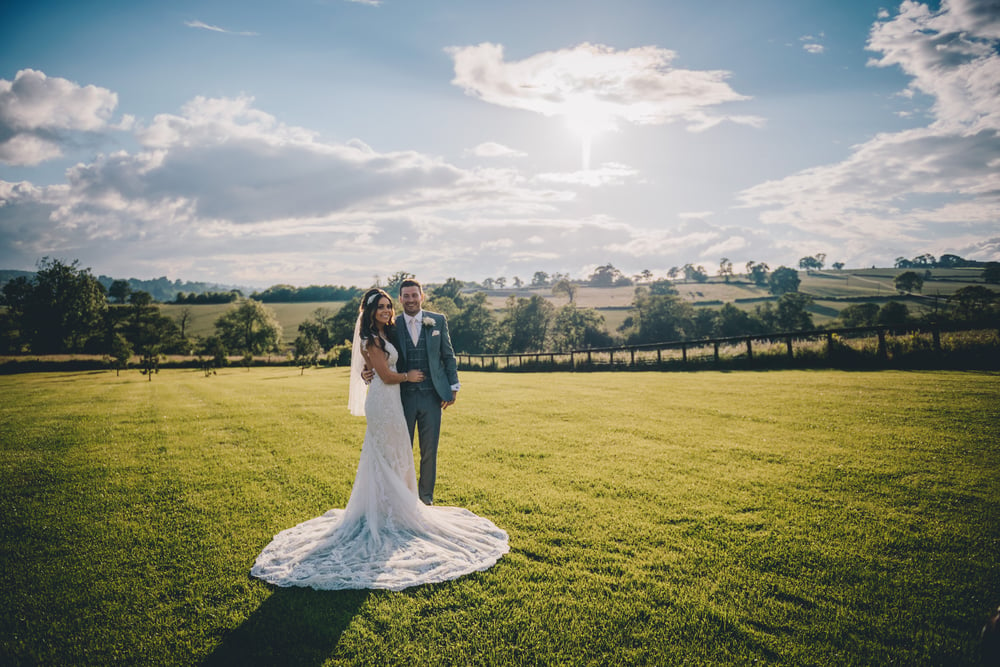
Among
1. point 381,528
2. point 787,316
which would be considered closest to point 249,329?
point 381,528

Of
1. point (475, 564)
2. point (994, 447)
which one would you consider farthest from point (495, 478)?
point (994, 447)

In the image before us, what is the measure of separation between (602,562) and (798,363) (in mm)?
18999

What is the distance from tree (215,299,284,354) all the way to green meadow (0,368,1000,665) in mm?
68877

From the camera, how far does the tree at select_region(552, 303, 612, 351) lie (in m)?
79.4

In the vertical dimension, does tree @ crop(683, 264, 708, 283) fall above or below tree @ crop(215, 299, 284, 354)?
above

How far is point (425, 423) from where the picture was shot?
6043 mm

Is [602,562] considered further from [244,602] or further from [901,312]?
[901,312]

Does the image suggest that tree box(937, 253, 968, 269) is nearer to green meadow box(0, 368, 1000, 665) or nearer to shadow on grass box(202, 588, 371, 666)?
green meadow box(0, 368, 1000, 665)

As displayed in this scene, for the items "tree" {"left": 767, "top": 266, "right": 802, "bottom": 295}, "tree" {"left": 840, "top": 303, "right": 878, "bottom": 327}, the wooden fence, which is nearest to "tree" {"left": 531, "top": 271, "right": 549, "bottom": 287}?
"tree" {"left": 767, "top": 266, "right": 802, "bottom": 295}

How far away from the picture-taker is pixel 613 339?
80.9m

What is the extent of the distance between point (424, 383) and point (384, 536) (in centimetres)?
202

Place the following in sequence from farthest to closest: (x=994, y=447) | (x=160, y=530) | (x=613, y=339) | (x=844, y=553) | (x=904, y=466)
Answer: (x=613, y=339), (x=994, y=447), (x=904, y=466), (x=160, y=530), (x=844, y=553)

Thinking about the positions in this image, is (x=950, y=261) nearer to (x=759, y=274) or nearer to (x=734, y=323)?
(x=759, y=274)

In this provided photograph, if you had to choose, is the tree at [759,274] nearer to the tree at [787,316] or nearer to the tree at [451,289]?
the tree at [787,316]
